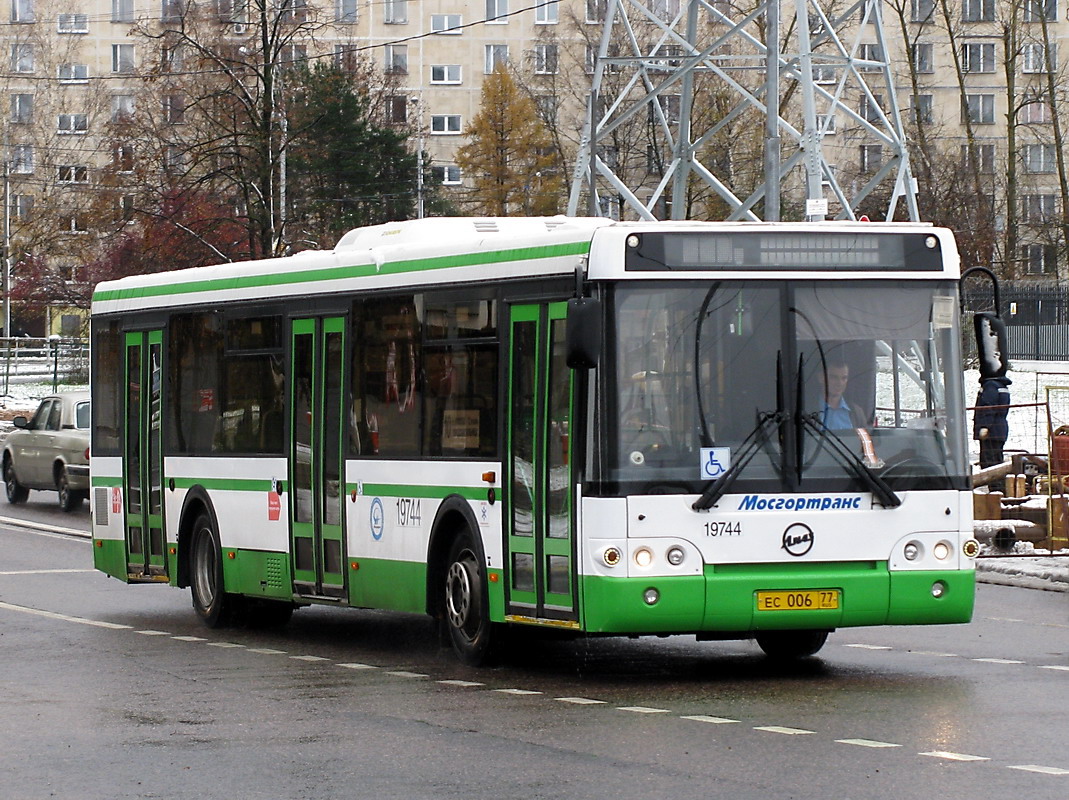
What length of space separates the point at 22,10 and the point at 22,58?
2112 millimetres

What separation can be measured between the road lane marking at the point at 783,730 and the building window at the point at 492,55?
84867 millimetres

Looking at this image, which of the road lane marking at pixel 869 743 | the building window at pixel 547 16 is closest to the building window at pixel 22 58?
the building window at pixel 547 16

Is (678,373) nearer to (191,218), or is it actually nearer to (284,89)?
(284,89)

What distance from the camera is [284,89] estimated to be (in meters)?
45.2

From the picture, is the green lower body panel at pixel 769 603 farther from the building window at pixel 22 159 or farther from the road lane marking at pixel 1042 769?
the building window at pixel 22 159

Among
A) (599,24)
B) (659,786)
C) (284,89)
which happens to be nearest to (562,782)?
(659,786)

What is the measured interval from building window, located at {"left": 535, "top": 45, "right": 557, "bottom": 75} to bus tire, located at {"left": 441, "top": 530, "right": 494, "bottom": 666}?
76.0 m

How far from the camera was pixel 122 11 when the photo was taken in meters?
97.6

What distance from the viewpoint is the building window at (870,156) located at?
87750mm

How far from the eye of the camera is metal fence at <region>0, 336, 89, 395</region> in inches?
2421

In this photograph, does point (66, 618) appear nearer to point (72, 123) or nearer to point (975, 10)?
point (975, 10)

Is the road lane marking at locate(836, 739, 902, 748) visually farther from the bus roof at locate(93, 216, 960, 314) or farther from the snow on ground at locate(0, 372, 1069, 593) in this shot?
the snow on ground at locate(0, 372, 1069, 593)

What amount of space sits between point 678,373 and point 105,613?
7.06 meters

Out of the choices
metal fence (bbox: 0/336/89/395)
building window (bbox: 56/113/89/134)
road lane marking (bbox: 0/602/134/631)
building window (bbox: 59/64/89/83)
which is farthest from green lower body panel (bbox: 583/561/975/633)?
building window (bbox: 56/113/89/134)
